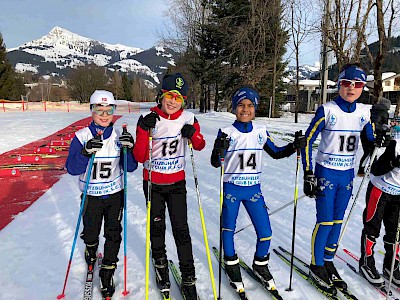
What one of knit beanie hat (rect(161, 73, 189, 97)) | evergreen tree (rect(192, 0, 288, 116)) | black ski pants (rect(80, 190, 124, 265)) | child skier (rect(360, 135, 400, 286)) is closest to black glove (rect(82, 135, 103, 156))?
black ski pants (rect(80, 190, 124, 265))

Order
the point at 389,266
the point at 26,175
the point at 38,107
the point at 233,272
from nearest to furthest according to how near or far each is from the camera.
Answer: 1. the point at 233,272
2. the point at 389,266
3. the point at 26,175
4. the point at 38,107

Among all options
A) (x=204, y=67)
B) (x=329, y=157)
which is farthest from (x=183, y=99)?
(x=204, y=67)

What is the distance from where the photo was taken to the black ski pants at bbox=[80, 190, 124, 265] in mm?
2828

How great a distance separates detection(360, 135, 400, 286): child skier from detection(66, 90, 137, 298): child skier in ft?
8.17

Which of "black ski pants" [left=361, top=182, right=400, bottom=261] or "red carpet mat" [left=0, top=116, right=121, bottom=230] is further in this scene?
"red carpet mat" [left=0, top=116, right=121, bottom=230]

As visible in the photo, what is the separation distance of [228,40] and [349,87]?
66.9 feet

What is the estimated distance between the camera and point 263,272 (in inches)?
119

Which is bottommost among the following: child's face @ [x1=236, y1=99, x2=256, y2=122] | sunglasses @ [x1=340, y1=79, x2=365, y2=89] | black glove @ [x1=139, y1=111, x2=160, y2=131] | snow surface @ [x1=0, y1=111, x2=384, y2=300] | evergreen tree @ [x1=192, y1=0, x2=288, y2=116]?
snow surface @ [x1=0, y1=111, x2=384, y2=300]

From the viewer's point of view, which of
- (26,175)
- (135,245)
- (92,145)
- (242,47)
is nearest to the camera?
(92,145)

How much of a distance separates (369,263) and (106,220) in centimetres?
280

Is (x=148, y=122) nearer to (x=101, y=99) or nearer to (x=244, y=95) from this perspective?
(x=101, y=99)

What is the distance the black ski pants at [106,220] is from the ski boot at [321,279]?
2029mm

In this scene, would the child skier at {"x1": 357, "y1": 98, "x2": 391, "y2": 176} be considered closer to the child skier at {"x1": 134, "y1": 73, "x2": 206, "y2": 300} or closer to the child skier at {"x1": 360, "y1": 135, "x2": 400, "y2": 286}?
the child skier at {"x1": 360, "y1": 135, "x2": 400, "y2": 286}

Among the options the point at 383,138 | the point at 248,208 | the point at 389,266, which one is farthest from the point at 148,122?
the point at 389,266
